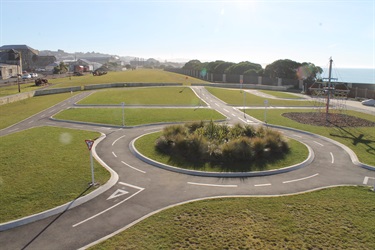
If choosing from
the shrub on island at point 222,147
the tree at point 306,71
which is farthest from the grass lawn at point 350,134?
the tree at point 306,71

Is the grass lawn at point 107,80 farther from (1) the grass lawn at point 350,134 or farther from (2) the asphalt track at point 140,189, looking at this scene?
(2) the asphalt track at point 140,189

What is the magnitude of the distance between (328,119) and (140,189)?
29078 millimetres

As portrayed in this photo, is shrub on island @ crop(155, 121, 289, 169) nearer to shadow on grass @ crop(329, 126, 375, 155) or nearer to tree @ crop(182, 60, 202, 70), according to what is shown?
shadow on grass @ crop(329, 126, 375, 155)

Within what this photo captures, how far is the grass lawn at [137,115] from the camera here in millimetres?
33938

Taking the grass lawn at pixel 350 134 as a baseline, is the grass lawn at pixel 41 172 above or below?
below

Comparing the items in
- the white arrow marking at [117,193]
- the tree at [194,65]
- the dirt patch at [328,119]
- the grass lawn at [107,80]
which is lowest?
the white arrow marking at [117,193]

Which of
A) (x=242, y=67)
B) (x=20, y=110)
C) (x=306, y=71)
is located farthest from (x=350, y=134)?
(x=242, y=67)

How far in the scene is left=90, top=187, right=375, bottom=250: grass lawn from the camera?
34.9 feet

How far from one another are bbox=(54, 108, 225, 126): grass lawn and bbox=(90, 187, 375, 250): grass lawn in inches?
817

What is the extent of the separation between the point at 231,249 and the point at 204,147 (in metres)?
10.9

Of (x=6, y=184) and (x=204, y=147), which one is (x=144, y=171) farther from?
(x=6, y=184)

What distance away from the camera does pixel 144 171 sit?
60.8 feet

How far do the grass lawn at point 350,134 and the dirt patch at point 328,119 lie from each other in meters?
1.44

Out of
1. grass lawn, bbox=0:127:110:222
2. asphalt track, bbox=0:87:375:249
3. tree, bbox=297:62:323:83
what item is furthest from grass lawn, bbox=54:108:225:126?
tree, bbox=297:62:323:83
